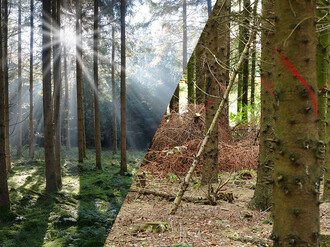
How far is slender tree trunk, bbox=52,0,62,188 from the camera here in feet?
3.95

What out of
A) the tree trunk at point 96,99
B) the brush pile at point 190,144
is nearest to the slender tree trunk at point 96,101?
the tree trunk at point 96,99

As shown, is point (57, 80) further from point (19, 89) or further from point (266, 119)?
point (266, 119)

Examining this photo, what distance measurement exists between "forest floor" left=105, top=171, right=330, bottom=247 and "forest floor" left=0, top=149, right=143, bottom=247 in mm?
848

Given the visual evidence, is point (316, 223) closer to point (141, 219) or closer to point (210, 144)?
point (141, 219)

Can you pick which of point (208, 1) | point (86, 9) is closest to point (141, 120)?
point (86, 9)

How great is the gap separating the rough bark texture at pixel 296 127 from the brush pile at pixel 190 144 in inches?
139

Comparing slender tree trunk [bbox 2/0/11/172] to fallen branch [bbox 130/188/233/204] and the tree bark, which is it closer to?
the tree bark

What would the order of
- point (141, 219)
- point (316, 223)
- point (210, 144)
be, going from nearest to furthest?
point (316, 223), point (141, 219), point (210, 144)

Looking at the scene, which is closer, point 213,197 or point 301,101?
→ point 301,101

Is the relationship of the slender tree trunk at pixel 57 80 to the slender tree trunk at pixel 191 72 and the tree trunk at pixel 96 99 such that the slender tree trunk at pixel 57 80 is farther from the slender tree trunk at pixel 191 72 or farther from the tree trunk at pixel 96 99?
→ the slender tree trunk at pixel 191 72

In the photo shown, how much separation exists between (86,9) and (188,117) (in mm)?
5074

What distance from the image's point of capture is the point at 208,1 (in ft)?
7.37

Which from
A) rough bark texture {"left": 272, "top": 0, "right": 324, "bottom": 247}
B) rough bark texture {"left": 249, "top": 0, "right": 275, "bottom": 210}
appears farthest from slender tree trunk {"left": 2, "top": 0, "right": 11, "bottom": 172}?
rough bark texture {"left": 249, "top": 0, "right": 275, "bottom": 210}

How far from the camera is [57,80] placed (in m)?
1.22
